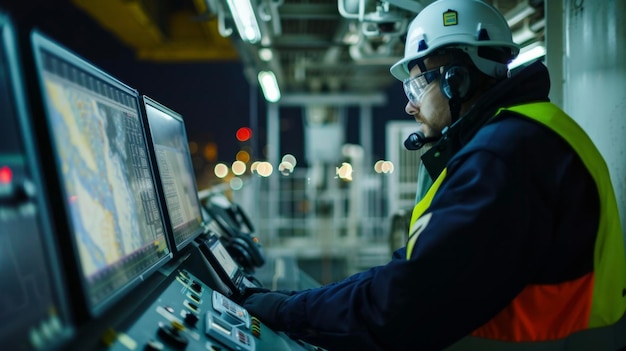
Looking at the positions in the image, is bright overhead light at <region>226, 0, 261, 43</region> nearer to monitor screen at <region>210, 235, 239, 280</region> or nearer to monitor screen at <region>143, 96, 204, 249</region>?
monitor screen at <region>143, 96, 204, 249</region>

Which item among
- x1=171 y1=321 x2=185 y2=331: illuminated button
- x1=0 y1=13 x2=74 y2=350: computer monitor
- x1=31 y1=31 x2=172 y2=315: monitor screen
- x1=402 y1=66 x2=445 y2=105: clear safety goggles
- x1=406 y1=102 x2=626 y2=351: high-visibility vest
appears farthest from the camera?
x1=402 y1=66 x2=445 y2=105: clear safety goggles

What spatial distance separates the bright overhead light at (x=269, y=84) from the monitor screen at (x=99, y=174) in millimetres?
4989

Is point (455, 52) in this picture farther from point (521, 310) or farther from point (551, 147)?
point (521, 310)

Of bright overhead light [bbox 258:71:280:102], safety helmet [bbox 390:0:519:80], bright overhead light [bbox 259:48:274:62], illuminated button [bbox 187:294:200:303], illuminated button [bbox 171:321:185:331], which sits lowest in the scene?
illuminated button [bbox 187:294:200:303]

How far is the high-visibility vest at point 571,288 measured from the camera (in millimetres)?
1480

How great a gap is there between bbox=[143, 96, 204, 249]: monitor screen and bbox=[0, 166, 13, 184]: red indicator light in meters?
0.76

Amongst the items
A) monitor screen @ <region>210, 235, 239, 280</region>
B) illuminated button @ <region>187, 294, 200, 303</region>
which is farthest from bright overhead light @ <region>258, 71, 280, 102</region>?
illuminated button @ <region>187, 294, 200, 303</region>

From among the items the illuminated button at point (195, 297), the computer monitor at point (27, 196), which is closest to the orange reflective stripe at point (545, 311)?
the illuminated button at point (195, 297)

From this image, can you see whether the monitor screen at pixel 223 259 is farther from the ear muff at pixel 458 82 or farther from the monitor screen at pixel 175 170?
the ear muff at pixel 458 82

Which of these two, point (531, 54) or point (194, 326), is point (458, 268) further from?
point (531, 54)

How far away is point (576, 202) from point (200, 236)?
54.9 inches

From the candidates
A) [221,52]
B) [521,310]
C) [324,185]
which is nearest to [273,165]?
[324,185]

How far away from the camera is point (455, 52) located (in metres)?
1.91

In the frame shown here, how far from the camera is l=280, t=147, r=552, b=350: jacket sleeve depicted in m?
1.34
